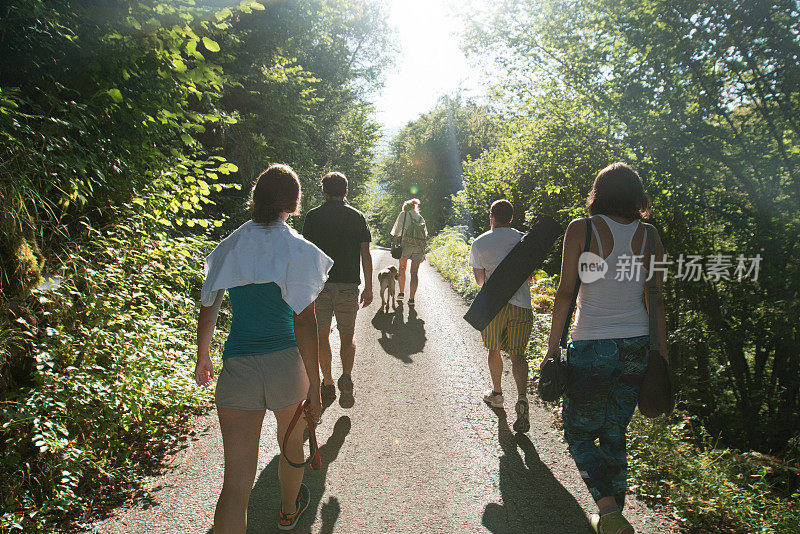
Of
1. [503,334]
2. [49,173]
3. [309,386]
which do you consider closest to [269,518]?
[309,386]

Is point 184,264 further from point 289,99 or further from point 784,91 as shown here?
point 784,91

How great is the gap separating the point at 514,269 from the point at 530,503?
78.3 inches

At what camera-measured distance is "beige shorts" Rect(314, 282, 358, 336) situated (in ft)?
16.8

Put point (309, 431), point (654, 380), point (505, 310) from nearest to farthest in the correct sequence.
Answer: point (309, 431) → point (654, 380) → point (505, 310)

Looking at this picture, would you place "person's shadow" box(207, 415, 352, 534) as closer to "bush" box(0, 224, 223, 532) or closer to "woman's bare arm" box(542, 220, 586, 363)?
"bush" box(0, 224, 223, 532)

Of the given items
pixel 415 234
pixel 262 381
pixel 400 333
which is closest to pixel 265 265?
pixel 262 381

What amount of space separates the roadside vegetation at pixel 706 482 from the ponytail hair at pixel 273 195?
10.8 feet

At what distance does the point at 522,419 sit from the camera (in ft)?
15.3

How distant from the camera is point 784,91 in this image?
484cm

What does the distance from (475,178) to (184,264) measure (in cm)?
1839

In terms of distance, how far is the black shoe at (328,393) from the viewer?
5.25 m

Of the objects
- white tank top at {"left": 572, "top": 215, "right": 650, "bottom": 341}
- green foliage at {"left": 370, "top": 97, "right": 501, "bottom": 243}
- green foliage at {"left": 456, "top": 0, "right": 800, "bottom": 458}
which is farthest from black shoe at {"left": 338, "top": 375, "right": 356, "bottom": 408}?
green foliage at {"left": 370, "top": 97, "right": 501, "bottom": 243}
